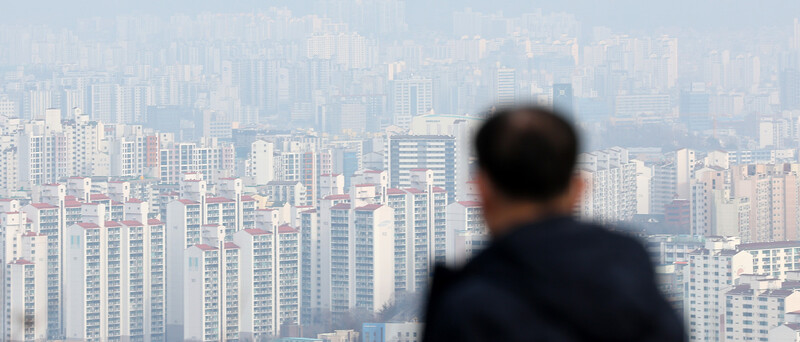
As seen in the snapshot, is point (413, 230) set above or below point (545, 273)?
below

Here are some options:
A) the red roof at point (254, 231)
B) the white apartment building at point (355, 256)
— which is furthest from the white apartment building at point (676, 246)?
the red roof at point (254, 231)

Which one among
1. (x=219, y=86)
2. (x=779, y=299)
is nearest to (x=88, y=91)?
(x=219, y=86)

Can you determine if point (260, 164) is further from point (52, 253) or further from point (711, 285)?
point (711, 285)

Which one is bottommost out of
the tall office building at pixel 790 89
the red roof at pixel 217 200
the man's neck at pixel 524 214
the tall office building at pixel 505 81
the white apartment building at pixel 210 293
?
the white apartment building at pixel 210 293

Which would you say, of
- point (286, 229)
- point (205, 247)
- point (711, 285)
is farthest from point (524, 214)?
point (286, 229)

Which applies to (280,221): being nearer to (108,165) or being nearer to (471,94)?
(108,165)

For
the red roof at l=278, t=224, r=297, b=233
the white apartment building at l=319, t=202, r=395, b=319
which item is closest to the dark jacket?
the white apartment building at l=319, t=202, r=395, b=319

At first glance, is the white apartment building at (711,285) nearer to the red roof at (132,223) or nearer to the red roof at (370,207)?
the red roof at (370,207)

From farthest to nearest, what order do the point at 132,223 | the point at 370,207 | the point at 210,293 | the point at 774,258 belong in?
1. the point at 132,223
2. the point at 370,207
3. the point at 210,293
4. the point at 774,258
